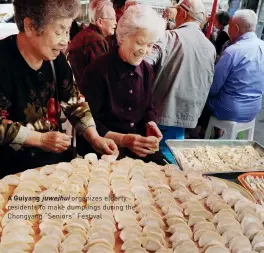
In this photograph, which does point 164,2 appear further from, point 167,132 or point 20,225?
point 20,225

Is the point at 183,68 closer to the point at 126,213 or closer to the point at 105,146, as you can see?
the point at 105,146

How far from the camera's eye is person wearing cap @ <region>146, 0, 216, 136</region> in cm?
294

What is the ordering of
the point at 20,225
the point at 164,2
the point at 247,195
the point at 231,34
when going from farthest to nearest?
the point at 164,2 → the point at 231,34 → the point at 247,195 → the point at 20,225

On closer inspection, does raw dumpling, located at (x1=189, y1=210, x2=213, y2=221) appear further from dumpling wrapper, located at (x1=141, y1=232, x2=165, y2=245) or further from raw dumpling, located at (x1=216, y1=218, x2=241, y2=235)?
dumpling wrapper, located at (x1=141, y1=232, x2=165, y2=245)

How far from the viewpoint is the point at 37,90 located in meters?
1.80

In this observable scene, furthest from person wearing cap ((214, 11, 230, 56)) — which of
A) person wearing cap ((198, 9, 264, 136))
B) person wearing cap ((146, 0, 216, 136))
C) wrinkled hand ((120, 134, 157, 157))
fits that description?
wrinkled hand ((120, 134, 157, 157))

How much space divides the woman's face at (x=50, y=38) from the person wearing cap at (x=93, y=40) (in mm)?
1431

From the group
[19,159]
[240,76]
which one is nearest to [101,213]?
[19,159]

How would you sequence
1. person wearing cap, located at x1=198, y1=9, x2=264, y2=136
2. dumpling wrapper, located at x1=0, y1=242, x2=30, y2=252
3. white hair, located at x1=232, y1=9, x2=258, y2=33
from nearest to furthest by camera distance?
dumpling wrapper, located at x1=0, y1=242, x2=30, y2=252, person wearing cap, located at x1=198, y1=9, x2=264, y2=136, white hair, located at x1=232, y1=9, x2=258, y2=33

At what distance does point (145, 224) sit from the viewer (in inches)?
50.4

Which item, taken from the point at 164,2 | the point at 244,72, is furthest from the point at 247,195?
the point at 164,2

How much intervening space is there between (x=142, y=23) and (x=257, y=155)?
1336 mm

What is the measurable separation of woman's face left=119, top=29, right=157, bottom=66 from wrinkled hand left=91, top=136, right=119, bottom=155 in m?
0.61

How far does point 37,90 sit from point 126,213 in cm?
84
